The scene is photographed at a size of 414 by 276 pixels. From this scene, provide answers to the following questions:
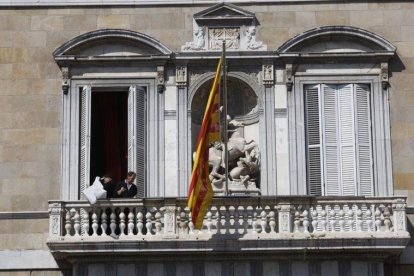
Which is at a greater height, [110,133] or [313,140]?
[110,133]

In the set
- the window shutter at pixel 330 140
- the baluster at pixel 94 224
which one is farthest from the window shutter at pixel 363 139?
the baluster at pixel 94 224

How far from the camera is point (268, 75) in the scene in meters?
28.4

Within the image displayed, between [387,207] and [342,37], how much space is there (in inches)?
167

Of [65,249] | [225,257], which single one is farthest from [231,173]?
[65,249]

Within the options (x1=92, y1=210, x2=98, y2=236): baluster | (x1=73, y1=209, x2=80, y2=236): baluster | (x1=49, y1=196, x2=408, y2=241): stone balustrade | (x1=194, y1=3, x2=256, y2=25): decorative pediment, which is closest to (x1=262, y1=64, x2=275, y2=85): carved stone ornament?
(x1=194, y1=3, x2=256, y2=25): decorative pediment

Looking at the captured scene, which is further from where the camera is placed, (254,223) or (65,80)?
(65,80)

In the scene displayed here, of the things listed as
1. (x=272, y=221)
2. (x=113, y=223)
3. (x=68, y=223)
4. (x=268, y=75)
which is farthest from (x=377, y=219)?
(x=68, y=223)

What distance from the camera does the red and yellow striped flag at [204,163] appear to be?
25.9m

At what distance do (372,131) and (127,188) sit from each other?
18.1 ft

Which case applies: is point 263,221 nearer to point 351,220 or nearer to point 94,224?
point 351,220

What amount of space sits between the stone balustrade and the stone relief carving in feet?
4.65

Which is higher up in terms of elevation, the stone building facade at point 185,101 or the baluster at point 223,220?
the stone building facade at point 185,101

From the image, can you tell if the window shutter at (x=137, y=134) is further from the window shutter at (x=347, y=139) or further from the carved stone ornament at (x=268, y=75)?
the window shutter at (x=347, y=139)

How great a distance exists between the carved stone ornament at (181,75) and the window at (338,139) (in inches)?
107
